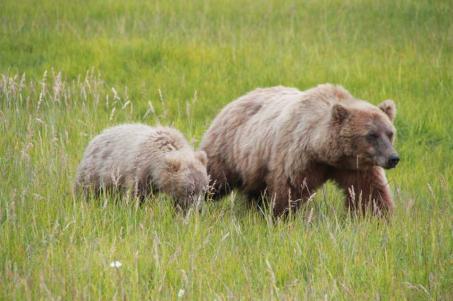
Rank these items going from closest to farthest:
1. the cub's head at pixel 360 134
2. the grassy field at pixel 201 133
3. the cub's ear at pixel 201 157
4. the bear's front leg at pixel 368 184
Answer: the grassy field at pixel 201 133 → the cub's head at pixel 360 134 → the bear's front leg at pixel 368 184 → the cub's ear at pixel 201 157

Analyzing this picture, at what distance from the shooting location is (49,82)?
11.2 m

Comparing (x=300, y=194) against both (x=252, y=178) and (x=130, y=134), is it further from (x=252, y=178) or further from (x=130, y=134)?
(x=130, y=134)

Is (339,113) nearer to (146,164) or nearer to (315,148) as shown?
(315,148)

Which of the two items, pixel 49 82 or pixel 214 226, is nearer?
pixel 214 226

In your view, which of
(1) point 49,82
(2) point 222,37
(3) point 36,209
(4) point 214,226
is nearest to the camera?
(3) point 36,209

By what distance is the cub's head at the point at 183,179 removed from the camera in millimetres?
6676

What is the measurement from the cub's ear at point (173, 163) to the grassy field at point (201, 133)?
0.29 meters

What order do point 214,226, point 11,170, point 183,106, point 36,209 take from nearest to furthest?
point 36,209
point 214,226
point 11,170
point 183,106

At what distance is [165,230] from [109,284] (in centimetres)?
139

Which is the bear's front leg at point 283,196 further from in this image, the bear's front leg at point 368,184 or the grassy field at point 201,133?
the bear's front leg at point 368,184

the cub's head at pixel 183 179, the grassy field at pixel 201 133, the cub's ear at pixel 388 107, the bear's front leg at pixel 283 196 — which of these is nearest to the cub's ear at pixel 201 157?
the cub's head at pixel 183 179

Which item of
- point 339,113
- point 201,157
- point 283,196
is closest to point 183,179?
point 201,157

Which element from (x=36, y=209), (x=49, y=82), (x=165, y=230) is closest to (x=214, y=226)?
(x=165, y=230)

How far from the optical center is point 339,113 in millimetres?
6578
